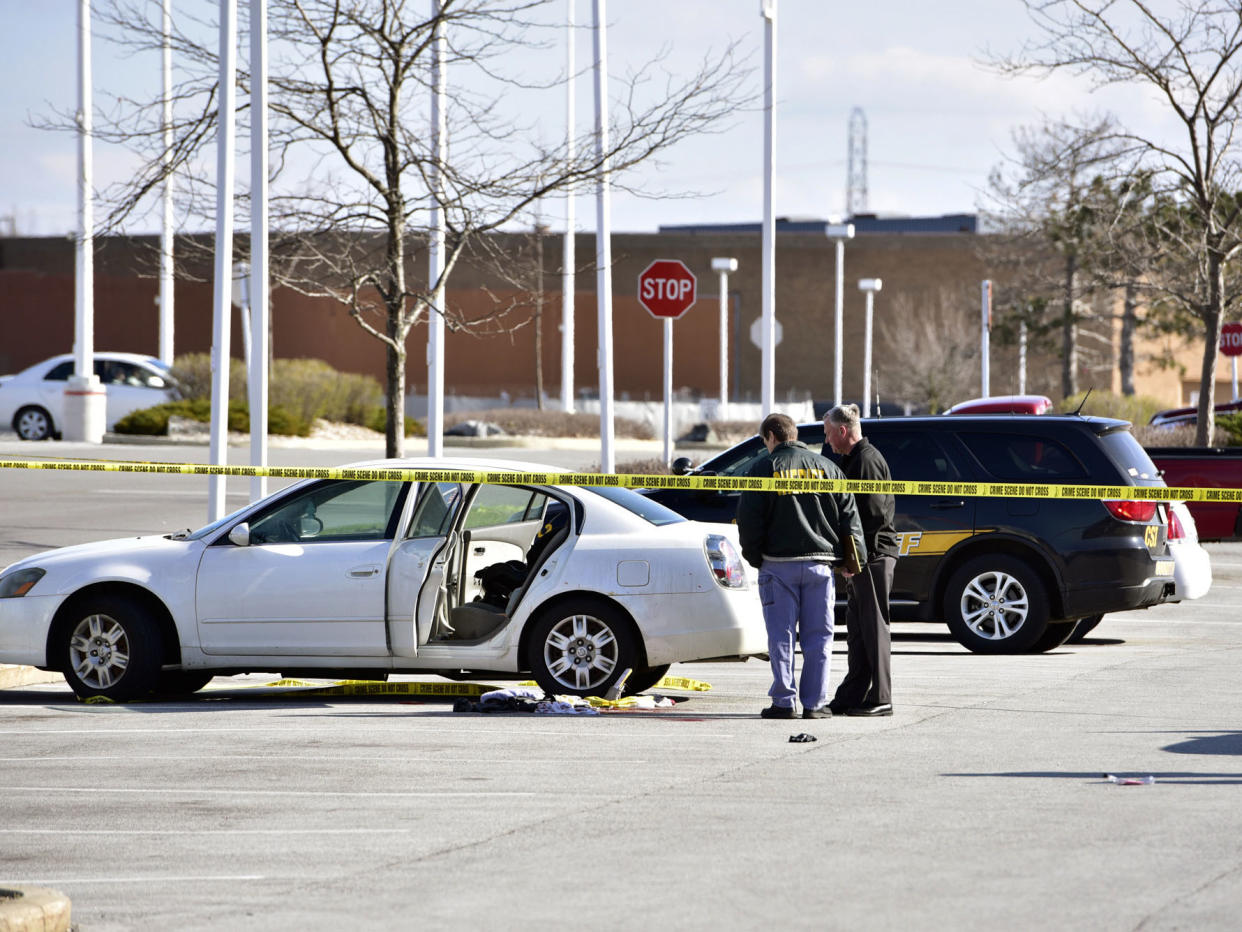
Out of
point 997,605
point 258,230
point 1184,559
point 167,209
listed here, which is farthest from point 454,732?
point 167,209

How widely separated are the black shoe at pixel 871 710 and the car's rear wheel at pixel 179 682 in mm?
3952

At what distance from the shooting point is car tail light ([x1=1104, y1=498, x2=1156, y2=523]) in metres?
12.9

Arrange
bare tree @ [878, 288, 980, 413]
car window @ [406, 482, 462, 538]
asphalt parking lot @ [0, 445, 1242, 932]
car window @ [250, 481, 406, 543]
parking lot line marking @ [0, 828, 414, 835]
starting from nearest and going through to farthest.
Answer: asphalt parking lot @ [0, 445, 1242, 932] < parking lot line marking @ [0, 828, 414, 835] < car window @ [406, 482, 462, 538] < car window @ [250, 481, 406, 543] < bare tree @ [878, 288, 980, 413]

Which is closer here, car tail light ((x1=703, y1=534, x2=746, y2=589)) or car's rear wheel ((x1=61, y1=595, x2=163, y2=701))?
car tail light ((x1=703, y1=534, x2=746, y2=589))

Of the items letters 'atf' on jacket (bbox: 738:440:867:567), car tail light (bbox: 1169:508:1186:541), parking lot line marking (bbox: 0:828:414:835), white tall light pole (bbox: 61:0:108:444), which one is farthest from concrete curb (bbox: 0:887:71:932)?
white tall light pole (bbox: 61:0:108:444)

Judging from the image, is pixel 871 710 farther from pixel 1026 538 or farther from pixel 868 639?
pixel 1026 538

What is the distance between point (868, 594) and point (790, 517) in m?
0.77

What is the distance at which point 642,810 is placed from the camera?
7441mm

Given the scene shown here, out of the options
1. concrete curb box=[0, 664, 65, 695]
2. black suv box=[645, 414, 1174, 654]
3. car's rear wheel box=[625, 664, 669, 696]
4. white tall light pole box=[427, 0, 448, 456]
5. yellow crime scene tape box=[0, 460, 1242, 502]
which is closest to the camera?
yellow crime scene tape box=[0, 460, 1242, 502]

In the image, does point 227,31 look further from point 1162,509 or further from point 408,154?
point 1162,509

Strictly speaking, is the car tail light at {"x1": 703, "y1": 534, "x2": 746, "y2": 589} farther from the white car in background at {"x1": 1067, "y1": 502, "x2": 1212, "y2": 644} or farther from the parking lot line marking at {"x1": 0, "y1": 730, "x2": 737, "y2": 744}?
the white car in background at {"x1": 1067, "y1": 502, "x2": 1212, "y2": 644}

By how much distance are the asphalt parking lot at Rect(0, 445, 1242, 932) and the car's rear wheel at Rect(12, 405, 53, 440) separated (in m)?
25.1

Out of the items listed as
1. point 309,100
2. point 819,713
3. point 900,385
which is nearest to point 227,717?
point 819,713

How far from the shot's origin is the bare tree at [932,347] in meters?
63.7
